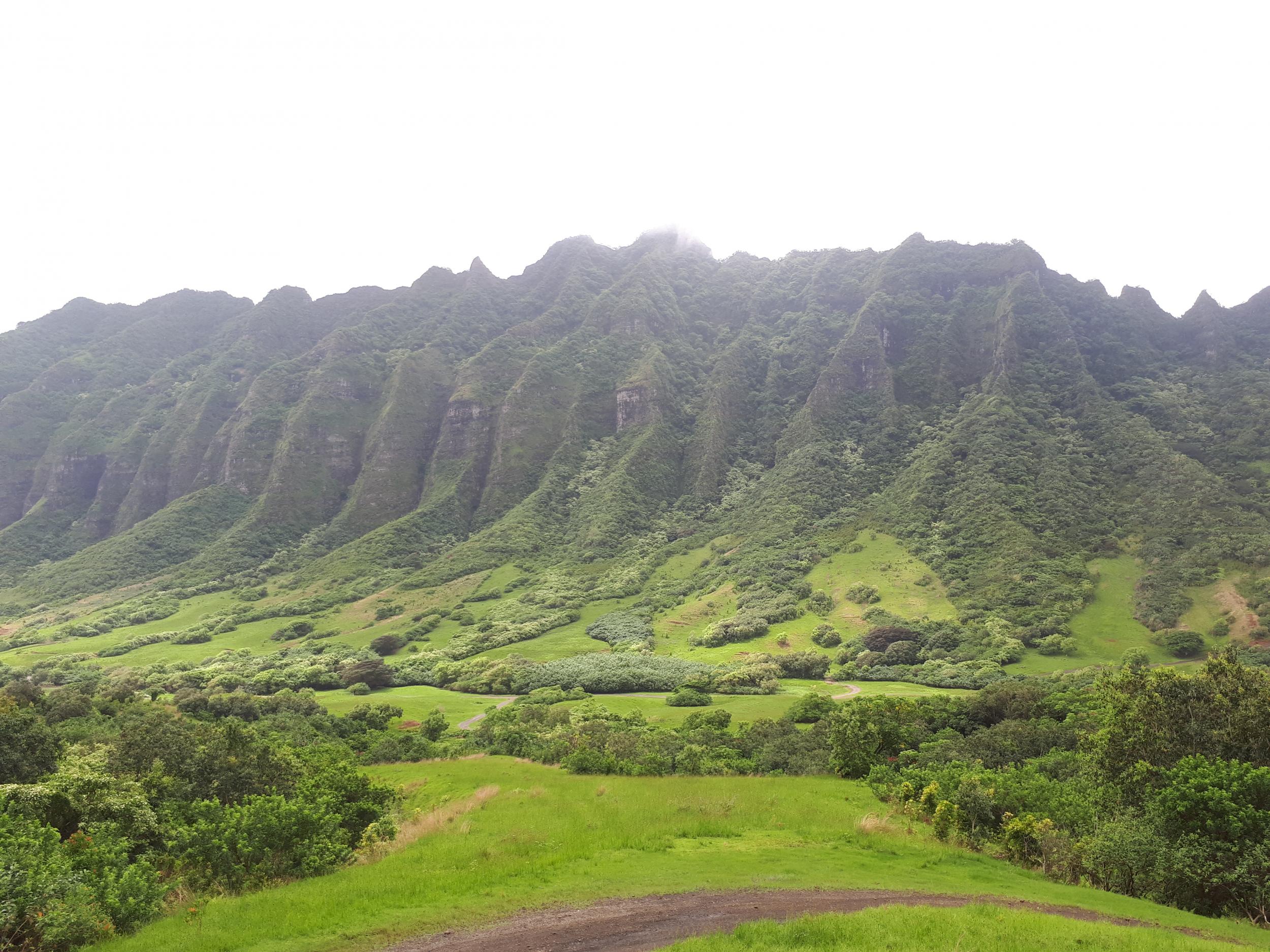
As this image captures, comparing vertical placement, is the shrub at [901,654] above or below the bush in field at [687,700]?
below

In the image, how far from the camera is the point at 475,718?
5709cm

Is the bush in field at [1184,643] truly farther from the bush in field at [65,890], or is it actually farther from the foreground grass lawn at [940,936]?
the bush in field at [65,890]

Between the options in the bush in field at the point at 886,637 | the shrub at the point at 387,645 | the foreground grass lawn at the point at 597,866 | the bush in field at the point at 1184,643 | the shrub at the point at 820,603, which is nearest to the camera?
the foreground grass lawn at the point at 597,866

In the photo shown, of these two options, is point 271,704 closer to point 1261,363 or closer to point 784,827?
point 784,827

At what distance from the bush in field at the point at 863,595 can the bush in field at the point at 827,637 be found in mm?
11124

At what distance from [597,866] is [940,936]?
9550 mm

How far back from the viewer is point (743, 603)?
345ft

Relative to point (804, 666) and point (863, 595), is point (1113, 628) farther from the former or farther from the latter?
point (804, 666)

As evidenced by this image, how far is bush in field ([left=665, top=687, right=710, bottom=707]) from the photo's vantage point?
61.3 m

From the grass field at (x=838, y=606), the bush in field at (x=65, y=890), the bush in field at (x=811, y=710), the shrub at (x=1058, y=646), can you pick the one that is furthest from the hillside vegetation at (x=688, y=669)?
the grass field at (x=838, y=606)

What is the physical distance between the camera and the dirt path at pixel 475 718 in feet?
172

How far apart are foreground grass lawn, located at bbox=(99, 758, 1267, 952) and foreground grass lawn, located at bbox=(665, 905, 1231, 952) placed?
3.15 ft

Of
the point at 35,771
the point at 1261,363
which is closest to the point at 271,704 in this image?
the point at 35,771

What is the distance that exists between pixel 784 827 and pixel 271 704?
145ft
